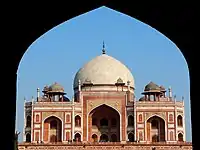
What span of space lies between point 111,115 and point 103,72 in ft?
10.8

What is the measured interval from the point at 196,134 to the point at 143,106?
26770mm

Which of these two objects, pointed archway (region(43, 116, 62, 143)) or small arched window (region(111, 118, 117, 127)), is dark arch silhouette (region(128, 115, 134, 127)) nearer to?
small arched window (region(111, 118, 117, 127))

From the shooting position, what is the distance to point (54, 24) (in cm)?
562

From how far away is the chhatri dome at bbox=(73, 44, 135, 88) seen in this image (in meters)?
34.1

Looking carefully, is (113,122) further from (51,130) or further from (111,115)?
(51,130)

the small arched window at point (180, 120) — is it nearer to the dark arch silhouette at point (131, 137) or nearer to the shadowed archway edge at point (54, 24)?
the dark arch silhouette at point (131, 137)

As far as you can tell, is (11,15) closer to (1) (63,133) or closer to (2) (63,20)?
(2) (63,20)

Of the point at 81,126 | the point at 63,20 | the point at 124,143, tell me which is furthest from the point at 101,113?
the point at 63,20

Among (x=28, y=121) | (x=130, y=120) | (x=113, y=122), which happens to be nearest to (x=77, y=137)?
(x=113, y=122)

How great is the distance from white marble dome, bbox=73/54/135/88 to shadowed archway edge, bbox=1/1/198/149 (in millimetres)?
28106

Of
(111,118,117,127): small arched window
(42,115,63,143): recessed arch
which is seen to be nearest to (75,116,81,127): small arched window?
(42,115,63,143): recessed arch

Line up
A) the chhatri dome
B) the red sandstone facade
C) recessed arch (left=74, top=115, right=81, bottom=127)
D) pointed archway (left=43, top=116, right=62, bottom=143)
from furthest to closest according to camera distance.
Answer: the chhatri dome < recessed arch (left=74, top=115, right=81, bottom=127) < pointed archway (left=43, top=116, right=62, bottom=143) < the red sandstone facade

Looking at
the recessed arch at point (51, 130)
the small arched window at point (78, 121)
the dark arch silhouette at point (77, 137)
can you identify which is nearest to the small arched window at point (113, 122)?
the small arched window at point (78, 121)

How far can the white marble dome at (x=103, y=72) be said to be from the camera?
3412 cm
